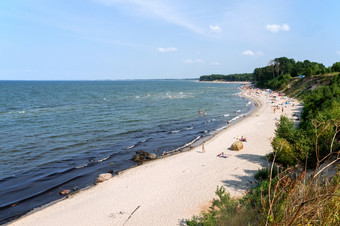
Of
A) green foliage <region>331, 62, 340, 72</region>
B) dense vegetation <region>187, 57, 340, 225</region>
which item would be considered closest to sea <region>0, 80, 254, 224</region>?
dense vegetation <region>187, 57, 340, 225</region>

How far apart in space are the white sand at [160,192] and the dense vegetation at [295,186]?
1.30 metres

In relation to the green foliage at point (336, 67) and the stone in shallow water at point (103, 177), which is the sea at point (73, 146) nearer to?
the stone in shallow water at point (103, 177)

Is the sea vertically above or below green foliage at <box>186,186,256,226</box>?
below

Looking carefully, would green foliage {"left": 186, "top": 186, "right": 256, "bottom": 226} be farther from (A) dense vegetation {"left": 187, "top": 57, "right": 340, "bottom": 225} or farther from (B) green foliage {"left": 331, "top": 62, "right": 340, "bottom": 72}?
(B) green foliage {"left": 331, "top": 62, "right": 340, "bottom": 72}

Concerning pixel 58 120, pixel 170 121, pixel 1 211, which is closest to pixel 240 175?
pixel 1 211

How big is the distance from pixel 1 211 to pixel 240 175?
16.4 metres

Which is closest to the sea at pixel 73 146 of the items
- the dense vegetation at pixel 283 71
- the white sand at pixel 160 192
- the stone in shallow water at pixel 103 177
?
the stone in shallow water at pixel 103 177

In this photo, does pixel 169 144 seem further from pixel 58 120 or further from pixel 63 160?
pixel 58 120

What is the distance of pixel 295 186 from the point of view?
3930 millimetres

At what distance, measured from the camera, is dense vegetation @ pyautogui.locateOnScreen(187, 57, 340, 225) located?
13.8 ft

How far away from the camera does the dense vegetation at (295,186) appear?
4.22 meters

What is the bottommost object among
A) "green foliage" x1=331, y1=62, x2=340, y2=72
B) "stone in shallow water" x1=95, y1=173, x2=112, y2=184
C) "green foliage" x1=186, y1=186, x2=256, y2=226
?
"stone in shallow water" x1=95, y1=173, x2=112, y2=184

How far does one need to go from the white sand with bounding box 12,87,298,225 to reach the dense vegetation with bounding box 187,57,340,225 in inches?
51.2

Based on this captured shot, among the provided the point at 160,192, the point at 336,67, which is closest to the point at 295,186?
the point at 160,192
